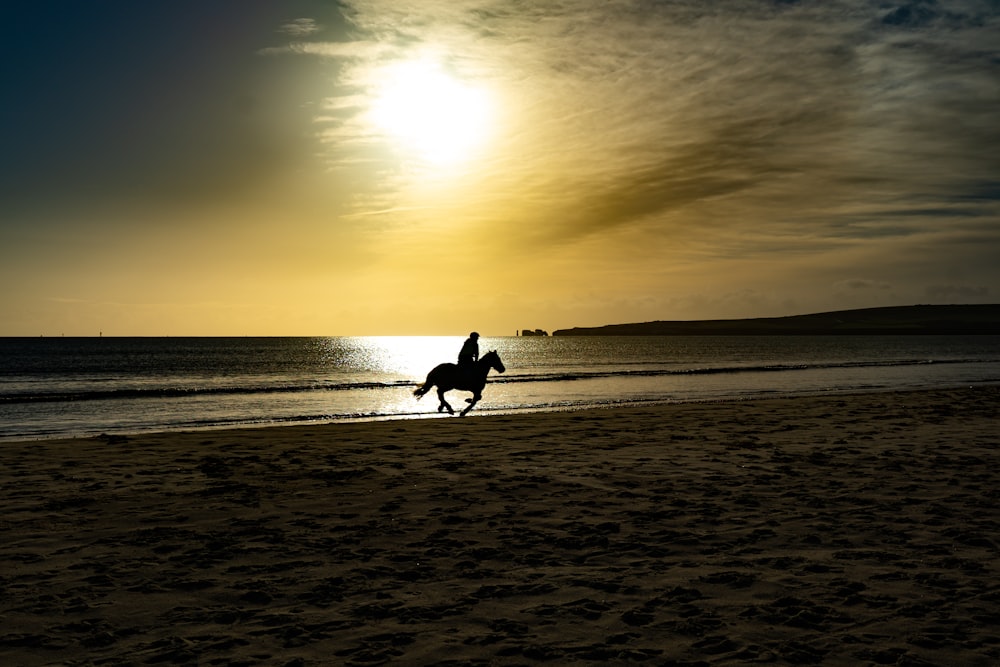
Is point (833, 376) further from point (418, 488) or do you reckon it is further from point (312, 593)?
point (312, 593)

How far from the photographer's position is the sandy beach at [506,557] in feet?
16.7

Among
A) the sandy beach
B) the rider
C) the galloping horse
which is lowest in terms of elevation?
the sandy beach

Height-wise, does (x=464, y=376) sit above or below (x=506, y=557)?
above

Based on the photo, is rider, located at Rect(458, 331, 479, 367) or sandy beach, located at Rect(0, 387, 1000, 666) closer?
sandy beach, located at Rect(0, 387, 1000, 666)

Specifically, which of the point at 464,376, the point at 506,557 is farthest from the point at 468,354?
the point at 506,557

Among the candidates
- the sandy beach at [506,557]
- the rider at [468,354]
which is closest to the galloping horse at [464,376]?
the rider at [468,354]

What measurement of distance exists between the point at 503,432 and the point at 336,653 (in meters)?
12.9

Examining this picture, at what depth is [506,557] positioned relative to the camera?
720cm

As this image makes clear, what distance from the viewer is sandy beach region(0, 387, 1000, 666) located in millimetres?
5090

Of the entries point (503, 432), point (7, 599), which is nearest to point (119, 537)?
point (7, 599)

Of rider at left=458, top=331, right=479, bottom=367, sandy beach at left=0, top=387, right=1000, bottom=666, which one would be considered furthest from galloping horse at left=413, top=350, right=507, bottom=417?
sandy beach at left=0, top=387, right=1000, bottom=666

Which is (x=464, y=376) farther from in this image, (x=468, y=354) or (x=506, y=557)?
(x=506, y=557)

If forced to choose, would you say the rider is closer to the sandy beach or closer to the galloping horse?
the galloping horse

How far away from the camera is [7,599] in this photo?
19.7 ft
